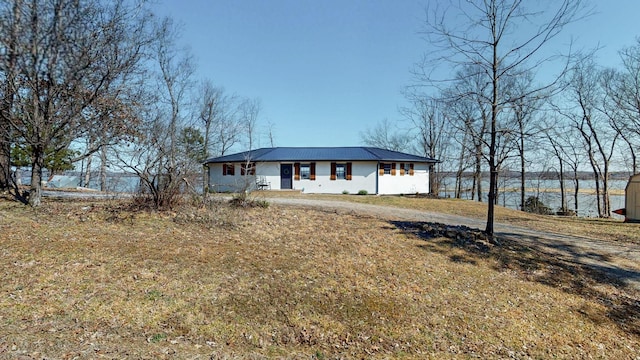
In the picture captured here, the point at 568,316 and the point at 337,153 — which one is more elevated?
the point at 337,153

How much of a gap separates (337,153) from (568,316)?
69.5 ft

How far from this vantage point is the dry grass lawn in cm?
327

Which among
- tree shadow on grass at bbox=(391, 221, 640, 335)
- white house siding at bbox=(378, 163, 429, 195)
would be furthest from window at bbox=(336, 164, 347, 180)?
tree shadow on grass at bbox=(391, 221, 640, 335)

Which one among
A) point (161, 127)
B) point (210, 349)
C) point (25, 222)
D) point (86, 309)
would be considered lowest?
point (210, 349)

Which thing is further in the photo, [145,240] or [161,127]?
[161,127]

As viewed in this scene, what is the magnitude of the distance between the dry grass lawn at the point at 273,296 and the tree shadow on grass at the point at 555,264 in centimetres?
5

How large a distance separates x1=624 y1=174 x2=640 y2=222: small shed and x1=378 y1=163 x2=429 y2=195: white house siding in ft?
40.8

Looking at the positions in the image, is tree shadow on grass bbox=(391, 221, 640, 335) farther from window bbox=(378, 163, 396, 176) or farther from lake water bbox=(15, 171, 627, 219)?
lake water bbox=(15, 171, 627, 219)

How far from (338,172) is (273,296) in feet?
62.8

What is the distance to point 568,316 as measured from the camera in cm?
460

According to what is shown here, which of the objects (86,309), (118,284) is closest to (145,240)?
(118,284)

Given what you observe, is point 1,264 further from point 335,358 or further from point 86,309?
point 335,358

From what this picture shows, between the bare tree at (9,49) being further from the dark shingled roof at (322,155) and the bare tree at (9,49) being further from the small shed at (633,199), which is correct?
the small shed at (633,199)

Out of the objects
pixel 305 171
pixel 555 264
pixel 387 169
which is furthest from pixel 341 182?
pixel 555 264
